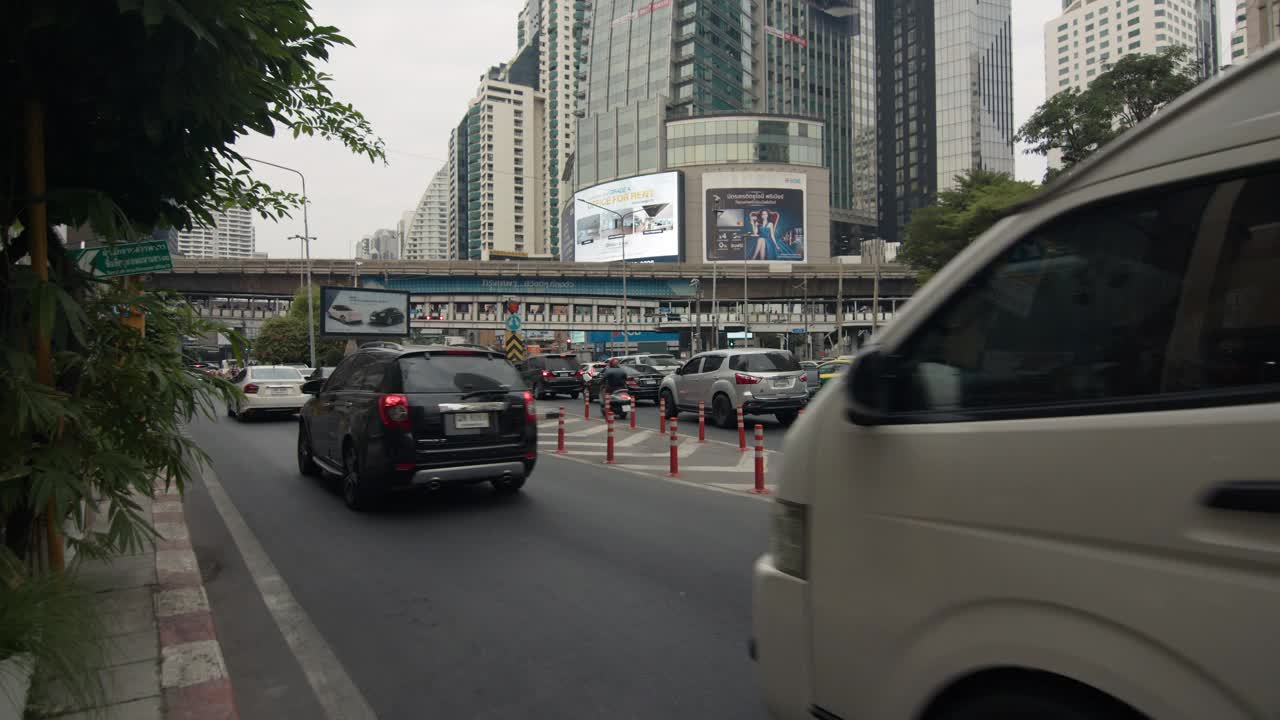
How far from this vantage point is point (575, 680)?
359cm

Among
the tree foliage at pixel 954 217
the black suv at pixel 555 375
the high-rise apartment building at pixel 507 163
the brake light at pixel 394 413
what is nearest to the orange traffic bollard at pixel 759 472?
the brake light at pixel 394 413

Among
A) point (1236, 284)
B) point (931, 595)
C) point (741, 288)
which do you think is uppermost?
point (741, 288)

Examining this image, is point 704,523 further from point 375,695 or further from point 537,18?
point 537,18

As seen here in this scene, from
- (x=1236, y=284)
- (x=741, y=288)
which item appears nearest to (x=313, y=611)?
(x=1236, y=284)

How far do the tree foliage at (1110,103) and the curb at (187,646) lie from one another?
2868 centimetres

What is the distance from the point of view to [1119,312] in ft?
5.64

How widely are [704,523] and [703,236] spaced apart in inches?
3210

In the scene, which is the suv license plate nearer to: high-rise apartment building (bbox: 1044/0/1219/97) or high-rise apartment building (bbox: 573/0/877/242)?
high-rise apartment building (bbox: 573/0/877/242)

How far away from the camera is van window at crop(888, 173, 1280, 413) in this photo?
1529 millimetres

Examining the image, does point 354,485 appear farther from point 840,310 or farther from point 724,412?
point 840,310

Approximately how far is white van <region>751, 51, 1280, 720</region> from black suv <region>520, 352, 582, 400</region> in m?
25.7

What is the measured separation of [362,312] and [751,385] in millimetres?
31072

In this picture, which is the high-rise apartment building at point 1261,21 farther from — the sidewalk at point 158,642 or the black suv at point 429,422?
the sidewalk at point 158,642

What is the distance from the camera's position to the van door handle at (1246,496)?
135cm
